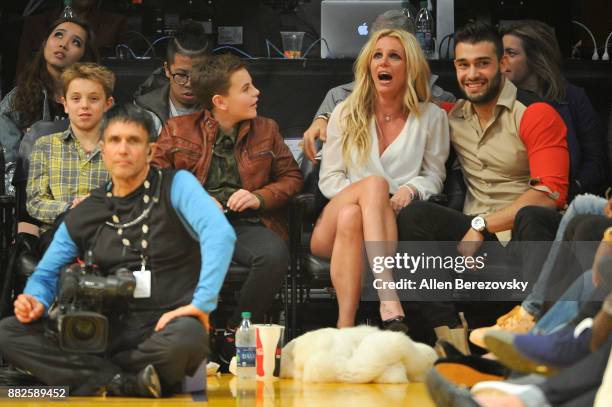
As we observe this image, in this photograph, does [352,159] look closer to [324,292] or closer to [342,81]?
[324,292]

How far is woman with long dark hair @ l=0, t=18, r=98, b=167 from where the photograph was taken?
4754 millimetres

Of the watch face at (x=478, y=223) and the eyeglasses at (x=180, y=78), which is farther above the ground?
the eyeglasses at (x=180, y=78)

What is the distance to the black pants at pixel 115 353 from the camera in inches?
138

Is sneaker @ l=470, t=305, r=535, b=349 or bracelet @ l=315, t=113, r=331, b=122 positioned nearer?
sneaker @ l=470, t=305, r=535, b=349

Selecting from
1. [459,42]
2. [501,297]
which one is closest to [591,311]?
[501,297]

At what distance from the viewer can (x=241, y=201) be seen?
4246mm

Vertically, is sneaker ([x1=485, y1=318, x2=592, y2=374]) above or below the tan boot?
above

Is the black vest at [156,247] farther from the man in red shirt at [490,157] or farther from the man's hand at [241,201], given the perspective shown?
the man in red shirt at [490,157]

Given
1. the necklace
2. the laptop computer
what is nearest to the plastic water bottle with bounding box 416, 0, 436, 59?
the laptop computer

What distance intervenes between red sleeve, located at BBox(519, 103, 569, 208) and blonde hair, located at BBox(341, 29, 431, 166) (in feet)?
1.35

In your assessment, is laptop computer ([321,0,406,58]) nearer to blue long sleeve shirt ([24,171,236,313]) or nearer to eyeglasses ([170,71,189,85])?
eyeglasses ([170,71,189,85])

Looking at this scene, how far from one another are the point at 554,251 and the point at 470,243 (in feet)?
1.83

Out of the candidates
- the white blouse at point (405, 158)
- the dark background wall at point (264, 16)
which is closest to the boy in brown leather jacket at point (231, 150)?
the white blouse at point (405, 158)

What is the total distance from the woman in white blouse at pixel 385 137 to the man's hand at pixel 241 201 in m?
0.28
